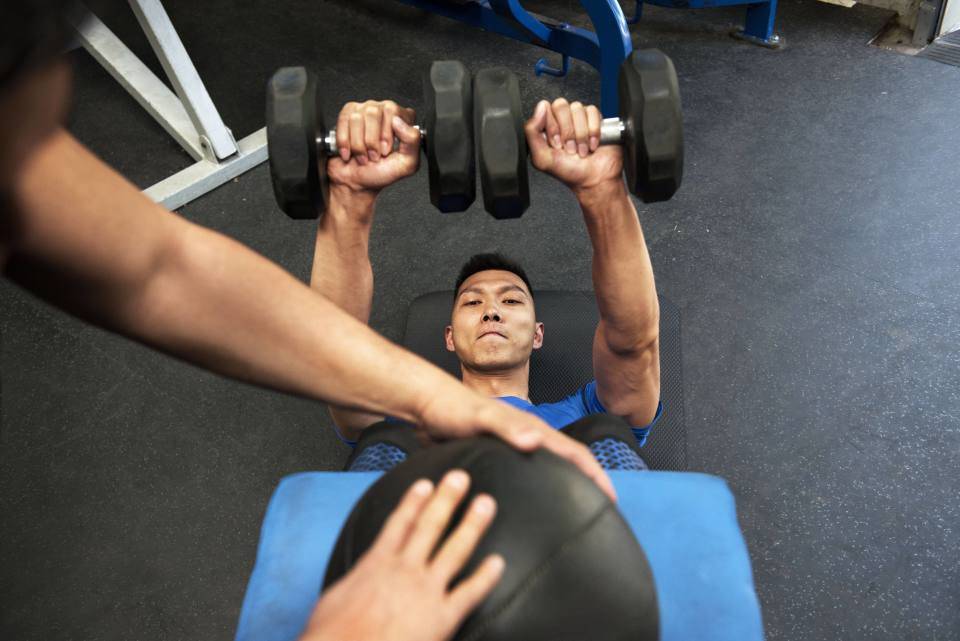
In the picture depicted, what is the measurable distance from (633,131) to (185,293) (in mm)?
824

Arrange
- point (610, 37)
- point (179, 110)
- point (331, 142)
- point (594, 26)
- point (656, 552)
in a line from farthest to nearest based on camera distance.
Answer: point (179, 110) < point (594, 26) < point (610, 37) < point (331, 142) < point (656, 552)

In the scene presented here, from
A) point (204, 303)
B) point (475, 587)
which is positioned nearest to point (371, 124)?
point (204, 303)

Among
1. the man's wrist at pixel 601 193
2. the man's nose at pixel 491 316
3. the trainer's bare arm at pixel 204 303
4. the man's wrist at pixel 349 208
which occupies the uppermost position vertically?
the trainer's bare arm at pixel 204 303

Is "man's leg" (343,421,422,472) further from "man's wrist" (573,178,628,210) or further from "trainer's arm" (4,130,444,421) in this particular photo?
"trainer's arm" (4,130,444,421)

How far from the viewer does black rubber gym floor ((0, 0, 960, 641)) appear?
1.85m

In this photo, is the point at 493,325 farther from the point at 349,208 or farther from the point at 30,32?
the point at 30,32

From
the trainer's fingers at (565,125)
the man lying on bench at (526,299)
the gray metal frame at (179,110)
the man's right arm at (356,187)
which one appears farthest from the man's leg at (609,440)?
the gray metal frame at (179,110)

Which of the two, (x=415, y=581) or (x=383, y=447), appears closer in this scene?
(x=415, y=581)

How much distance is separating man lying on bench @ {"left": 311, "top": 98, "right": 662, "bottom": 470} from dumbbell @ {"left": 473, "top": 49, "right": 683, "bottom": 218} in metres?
0.08

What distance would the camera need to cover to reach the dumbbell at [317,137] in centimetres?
142

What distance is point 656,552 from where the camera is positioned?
4.28ft

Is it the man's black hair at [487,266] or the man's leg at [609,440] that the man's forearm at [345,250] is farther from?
the man's leg at [609,440]

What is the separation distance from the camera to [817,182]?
8.87 ft

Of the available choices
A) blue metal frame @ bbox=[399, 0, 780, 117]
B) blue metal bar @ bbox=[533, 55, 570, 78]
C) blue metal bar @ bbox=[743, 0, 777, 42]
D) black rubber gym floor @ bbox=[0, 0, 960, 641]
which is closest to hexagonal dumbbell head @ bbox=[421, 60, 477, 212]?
black rubber gym floor @ bbox=[0, 0, 960, 641]
